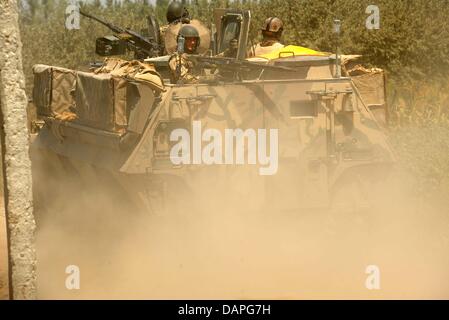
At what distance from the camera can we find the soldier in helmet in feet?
30.9

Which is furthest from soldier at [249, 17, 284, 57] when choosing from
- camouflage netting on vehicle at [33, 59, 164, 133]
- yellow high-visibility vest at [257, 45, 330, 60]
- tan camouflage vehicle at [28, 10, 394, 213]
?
camouflage netting on vehicle at [33, 59, 164, 133]

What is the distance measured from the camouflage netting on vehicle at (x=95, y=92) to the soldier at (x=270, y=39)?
148 centimetres

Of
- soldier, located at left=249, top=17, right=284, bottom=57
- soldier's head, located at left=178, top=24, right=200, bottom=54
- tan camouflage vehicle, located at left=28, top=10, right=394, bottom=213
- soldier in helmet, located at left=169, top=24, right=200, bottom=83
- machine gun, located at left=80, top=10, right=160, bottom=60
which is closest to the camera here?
tan camouflage vehicle, located at left=28, top=10, right=394, bottom=213

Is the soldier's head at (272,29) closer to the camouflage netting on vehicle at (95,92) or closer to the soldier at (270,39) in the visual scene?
the soldier at (270,39)

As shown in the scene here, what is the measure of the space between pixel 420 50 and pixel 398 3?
91 cm

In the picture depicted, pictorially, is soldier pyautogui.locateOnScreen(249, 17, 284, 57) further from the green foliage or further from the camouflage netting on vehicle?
the green foliage

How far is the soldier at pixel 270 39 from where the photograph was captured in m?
11.1

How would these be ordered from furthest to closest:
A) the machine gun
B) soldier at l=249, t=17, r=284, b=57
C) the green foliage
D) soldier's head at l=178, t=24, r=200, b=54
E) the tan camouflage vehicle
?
the green foliage < the machine gun < soldier at l=249, t=17, r=284, b=57 < soldier's head at l=178, t=24, r=200, b=54 < the tan camouflage vehicle

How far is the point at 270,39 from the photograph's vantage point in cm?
1123

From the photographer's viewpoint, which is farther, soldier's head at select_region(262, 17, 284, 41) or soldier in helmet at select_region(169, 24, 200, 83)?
soldier's head at select_region(262, 17, 284, 41)

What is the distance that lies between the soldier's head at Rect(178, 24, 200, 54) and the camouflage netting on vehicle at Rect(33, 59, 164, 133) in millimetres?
579

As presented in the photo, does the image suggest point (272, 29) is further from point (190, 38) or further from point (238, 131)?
point (238, 131)
